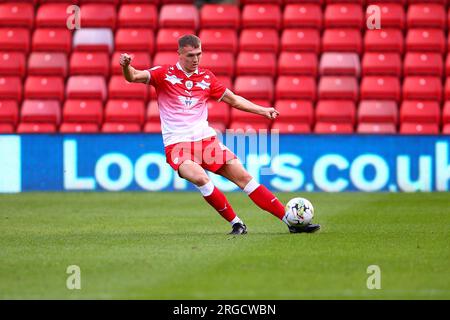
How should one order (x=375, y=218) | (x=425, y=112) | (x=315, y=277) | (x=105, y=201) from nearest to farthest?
(x=315, y=277)
(x=375, y=218)
(x=105, y=201)
(x=425, y=112)

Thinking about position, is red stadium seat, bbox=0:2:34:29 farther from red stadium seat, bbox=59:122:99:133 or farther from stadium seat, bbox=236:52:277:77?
stadium seat, bbox=236:52:277:77

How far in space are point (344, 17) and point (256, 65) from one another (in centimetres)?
187

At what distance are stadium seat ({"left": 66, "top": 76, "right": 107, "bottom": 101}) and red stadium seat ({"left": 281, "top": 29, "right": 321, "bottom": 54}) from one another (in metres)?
3.20

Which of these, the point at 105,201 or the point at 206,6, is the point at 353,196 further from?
the point at 206,6

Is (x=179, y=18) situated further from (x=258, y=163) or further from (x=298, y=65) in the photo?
(x=258, y=163)

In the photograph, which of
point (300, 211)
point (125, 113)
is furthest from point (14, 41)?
point (300, 211)

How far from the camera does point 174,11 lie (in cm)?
1944

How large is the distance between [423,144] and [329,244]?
6.89 metres

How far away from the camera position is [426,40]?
1884cm

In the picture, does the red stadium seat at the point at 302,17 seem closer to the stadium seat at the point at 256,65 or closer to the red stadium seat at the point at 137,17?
the stadium seat at the point at 256,65

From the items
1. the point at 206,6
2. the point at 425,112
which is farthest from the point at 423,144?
the point at 206,6

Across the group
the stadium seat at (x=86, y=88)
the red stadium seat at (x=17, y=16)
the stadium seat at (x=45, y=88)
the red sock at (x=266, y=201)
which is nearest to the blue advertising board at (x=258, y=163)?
the stadium seat at (x=86, y=88)

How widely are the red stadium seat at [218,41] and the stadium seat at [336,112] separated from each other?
2.08 m

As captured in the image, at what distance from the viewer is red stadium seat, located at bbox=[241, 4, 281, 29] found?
19.3 metres
